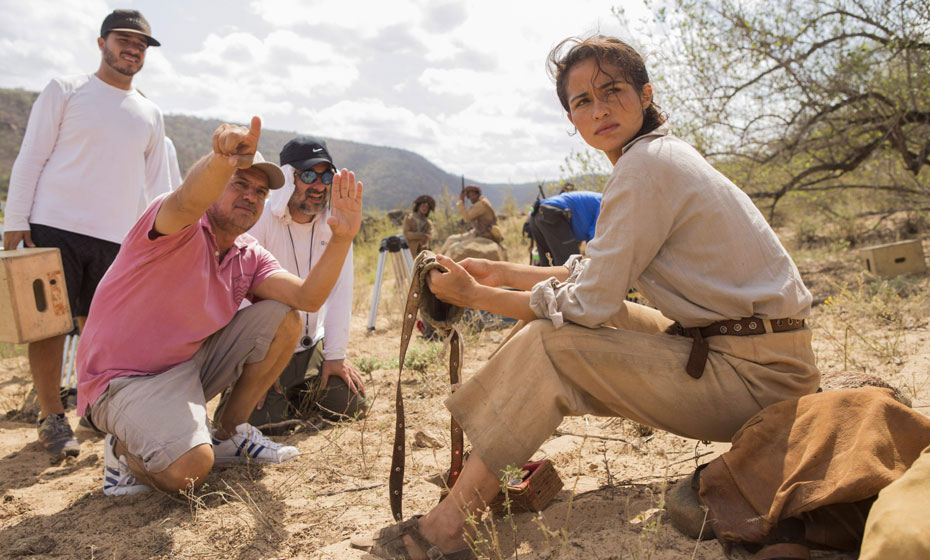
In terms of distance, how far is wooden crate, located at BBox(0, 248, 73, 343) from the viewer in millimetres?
2930

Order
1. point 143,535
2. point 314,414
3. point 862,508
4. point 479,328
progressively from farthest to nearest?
1. point 479,328
2. point 314,414
3. point 143,535
4. point 862,508

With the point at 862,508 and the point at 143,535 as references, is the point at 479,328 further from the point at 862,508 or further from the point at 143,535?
the point at 862,508

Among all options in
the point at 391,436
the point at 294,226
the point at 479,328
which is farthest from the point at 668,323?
the point at 479,328

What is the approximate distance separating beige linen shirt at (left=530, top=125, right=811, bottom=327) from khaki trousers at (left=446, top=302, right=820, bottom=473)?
0.08 metres

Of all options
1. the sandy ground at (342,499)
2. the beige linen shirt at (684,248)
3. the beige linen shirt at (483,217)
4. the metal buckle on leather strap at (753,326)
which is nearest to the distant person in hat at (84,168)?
the sandy ground at (342,499)

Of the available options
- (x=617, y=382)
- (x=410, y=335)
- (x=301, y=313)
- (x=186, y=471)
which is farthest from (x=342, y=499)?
(x=301, y=313)

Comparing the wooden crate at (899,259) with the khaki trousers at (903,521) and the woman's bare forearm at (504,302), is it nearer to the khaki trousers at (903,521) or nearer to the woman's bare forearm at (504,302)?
the woman's bare forearm at (504,302)

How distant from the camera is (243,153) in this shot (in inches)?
89.5

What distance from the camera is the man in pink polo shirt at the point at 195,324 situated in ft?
8.04

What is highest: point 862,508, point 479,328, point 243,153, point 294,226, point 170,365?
point 243,153

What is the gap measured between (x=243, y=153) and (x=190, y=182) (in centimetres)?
24

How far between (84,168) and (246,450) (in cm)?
196

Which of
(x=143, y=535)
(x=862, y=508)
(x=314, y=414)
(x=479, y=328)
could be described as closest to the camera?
(x=862, y=508)

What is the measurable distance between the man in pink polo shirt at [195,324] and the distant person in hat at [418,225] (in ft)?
21.9
